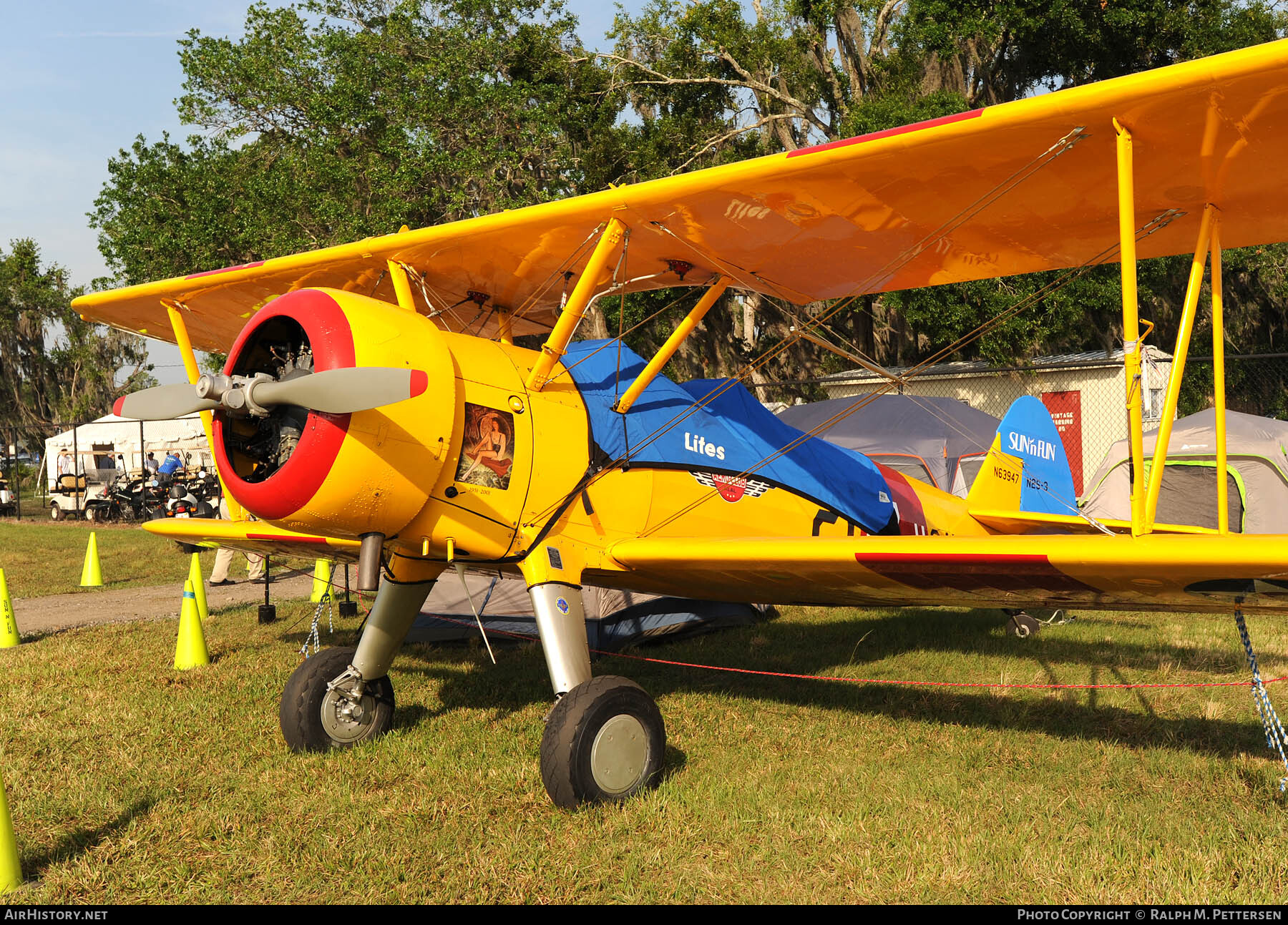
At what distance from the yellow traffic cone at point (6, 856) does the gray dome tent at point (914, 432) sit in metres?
11.4

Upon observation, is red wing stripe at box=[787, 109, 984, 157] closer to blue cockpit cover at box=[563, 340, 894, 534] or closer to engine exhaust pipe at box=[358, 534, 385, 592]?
blue cockpit cover at box=[563, 340, 894, 534]

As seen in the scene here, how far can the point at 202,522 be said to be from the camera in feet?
19.5

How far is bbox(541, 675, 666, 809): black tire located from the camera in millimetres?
3662

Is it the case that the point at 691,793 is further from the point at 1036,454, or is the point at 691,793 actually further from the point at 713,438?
the point at 1036,454

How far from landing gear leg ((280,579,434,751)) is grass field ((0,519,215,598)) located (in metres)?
7.68

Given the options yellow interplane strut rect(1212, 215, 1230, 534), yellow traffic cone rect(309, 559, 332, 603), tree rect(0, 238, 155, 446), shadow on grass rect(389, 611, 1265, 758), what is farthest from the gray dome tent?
tree rect(0, 238, 155, 446)

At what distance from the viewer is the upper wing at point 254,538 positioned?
546 cm

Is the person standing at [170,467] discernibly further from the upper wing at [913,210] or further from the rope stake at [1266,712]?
the rope stake at [1266,712]

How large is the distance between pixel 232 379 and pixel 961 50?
2236cm

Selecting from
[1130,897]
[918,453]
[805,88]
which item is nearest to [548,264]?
[1130,897]

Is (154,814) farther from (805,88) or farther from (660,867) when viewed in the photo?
(805,88)

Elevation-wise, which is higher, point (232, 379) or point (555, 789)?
point (232, 379)

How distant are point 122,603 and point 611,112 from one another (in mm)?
17081

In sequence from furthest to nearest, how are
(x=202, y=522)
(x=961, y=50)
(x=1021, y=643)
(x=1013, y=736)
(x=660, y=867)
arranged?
(x=961, y=50) → (x=1021, y=643) → (x=202, y=522) → (x=1013, y=736) → (x=660, y=867)
